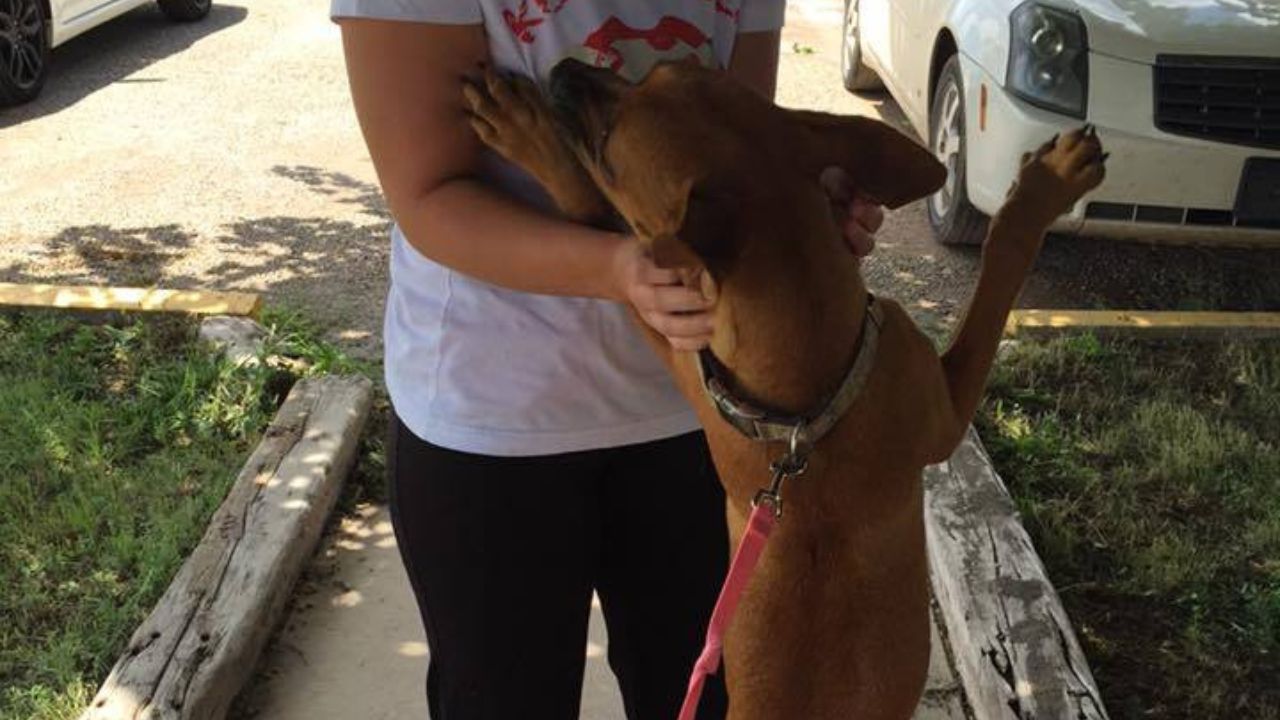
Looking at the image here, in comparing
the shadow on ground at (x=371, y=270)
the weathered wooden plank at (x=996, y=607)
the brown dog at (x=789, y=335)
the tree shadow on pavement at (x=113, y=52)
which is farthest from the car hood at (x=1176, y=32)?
the tree shadow on pavement at (x=113, y=52)

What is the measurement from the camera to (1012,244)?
2.58 metres

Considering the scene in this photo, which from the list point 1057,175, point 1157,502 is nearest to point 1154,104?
point 1157,502

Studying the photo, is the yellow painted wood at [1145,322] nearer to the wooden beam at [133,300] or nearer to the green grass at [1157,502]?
the green grass at [1157,502]

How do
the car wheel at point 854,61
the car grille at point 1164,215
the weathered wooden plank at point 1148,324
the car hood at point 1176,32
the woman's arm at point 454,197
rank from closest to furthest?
the woman's arm at point 454,197 < the car hood at point 1176,32 < the weathered wooden plank at point 1148,324 < the car grille at point 1164,215 < the car wheel at point 854,61

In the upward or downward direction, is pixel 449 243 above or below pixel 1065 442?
above

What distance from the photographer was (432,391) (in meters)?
2.24

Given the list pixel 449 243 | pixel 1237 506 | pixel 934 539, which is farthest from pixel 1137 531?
pixel 449 243

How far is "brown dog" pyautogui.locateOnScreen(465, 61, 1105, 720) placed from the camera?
2000 mm

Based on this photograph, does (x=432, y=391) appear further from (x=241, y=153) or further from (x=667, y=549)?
(x=241, y=153)

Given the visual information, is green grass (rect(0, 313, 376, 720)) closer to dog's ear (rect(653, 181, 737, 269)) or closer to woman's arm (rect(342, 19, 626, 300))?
woman's arm (rect(342, 19, 626, 300))

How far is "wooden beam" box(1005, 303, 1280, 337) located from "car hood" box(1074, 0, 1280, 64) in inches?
46.5

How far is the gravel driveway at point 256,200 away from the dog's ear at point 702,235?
459 cm

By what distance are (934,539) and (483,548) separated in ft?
7.82

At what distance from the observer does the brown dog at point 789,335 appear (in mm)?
2000
